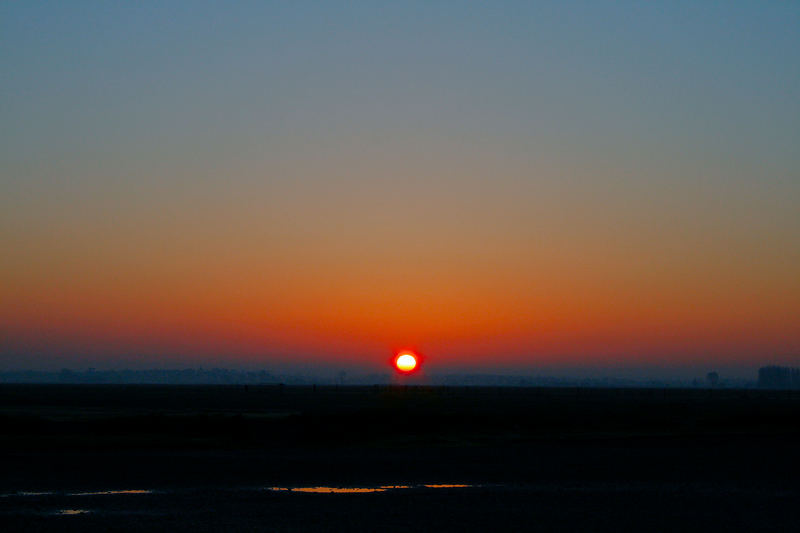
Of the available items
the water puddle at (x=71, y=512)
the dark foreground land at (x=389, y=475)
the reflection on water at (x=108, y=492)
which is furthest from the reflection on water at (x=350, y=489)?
the water puddle at (x=71, y=512)

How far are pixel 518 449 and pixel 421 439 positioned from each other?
6531 mm

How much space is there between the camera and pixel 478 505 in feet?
77.4

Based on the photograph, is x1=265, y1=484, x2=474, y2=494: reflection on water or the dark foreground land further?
x1=265, y1=484, x2=474, y2=494: reflection on water

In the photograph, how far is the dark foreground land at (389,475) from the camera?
21.4 m

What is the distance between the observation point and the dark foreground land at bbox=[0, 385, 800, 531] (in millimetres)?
21391

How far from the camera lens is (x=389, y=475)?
3122cm

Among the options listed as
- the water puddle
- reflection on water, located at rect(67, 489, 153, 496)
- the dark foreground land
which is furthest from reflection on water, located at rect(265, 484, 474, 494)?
the water puddle

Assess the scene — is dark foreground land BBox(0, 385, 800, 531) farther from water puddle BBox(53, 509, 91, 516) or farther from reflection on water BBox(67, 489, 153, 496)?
water puddle BBox(53, 509, 91, 516)

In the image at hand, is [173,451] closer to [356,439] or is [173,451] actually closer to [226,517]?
[356,439]

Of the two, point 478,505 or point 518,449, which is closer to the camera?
point 478,505

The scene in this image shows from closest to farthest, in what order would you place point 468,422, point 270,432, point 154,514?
point 154,514 < point 270,432 < point 468,422

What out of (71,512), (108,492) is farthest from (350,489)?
(71,512)

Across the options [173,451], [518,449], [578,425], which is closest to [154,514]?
[173,451]

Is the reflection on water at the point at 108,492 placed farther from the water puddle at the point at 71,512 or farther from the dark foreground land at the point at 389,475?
the water puddle at the point at 71,512
